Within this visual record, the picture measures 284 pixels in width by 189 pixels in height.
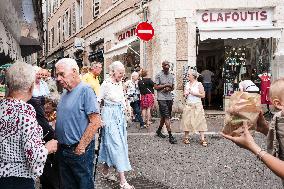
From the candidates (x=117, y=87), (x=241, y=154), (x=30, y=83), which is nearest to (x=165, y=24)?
(x=241, y=154)

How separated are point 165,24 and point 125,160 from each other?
9.71 metres

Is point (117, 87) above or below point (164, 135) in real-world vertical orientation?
above

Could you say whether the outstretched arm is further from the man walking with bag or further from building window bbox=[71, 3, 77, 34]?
building window bbox=[71, 3, 77, 34]

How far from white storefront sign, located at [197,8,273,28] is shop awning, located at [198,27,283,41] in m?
0.64

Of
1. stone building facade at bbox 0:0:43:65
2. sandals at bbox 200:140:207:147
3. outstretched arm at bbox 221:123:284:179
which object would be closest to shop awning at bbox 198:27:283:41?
sandals at bbox 200:140:207:147

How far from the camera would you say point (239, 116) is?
7.76ft

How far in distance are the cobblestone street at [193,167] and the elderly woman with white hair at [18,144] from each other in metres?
3.31

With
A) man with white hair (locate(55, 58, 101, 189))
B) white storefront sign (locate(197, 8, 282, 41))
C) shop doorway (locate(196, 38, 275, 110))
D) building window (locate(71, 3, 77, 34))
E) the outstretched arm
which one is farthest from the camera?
building window (locate(71, 3, 77, 34))

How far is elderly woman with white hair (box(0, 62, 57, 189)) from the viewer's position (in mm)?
2914

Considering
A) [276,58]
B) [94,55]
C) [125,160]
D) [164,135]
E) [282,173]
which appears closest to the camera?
[282,173]

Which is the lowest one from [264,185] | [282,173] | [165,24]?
[264,185]

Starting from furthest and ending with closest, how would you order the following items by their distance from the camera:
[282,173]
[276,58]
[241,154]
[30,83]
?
[276,58]
[241,154]
[30,83]
[282,173]

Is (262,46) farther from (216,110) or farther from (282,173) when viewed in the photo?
(282,173)

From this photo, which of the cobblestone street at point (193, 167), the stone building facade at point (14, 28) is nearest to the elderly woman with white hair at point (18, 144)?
the stone building facade at point (14, 28)
